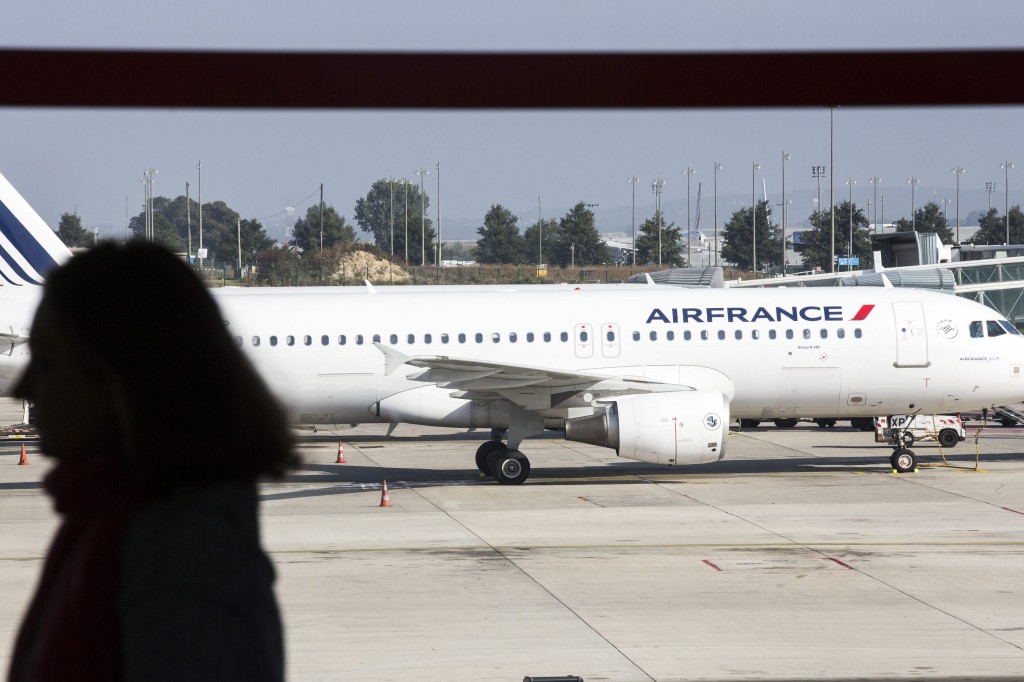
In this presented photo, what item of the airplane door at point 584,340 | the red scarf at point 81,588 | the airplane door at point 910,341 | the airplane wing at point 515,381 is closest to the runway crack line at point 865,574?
the airplane wing at point 515,381

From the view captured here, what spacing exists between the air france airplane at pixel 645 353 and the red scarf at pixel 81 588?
1941 cm

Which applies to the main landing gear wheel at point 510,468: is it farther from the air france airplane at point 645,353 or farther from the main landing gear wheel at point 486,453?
the main landing gear wheel at point 486,453

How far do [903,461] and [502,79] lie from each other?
2265 cm

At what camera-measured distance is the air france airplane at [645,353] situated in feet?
73.4

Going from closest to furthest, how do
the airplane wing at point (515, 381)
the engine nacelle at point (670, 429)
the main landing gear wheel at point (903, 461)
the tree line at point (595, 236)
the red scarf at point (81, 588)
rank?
the red scarf at point (81, 588), the engine nacelle at point (670, 429), the airplane wing at point (515, 381), the main landing gear wheel at point (903, 461), the tree line at point (595, 236)

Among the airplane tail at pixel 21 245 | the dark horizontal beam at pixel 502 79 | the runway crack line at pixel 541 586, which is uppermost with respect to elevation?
the airplane tail at pixel 21 245

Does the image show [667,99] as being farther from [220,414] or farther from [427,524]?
[427,524]

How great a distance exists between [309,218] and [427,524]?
91.9m

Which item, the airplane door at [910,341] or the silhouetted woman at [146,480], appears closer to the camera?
the silhouetted woman at [146,480]

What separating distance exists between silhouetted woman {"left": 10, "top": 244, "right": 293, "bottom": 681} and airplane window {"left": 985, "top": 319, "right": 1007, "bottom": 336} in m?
22.7

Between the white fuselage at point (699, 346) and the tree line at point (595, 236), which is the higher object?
the tree line at point (595, 236)

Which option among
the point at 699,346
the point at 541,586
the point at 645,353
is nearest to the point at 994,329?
the point at 699,346

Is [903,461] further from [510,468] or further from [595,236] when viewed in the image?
[595,236]

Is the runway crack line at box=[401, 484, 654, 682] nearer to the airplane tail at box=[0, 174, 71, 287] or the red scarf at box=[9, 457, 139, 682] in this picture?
the red scarf at box=[9, 457, 139, 682]
